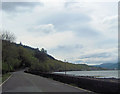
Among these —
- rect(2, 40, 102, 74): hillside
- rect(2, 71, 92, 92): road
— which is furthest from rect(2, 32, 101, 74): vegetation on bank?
rect(2, 71, 92, 92): road

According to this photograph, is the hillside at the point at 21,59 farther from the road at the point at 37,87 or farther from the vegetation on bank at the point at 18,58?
the road at the point at 37,87

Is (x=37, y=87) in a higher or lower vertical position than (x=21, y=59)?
lower

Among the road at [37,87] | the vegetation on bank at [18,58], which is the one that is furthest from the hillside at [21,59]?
the road at [37,87]

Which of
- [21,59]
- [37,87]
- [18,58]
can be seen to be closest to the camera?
[37,87]

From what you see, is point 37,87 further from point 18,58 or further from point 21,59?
point 21,59

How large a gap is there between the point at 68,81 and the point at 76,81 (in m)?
3.56

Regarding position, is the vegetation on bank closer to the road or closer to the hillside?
the hillside

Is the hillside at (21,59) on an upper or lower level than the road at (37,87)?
upper

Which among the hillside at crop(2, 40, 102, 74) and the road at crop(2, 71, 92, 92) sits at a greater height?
the hillside at crop(2, 40, 102, 74)

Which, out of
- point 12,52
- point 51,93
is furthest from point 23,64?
point 51,93

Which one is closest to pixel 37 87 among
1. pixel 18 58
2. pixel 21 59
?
pixel 18 58

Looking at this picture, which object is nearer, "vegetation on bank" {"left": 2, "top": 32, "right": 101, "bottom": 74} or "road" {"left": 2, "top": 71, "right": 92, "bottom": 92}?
"road" {"left": 2, "top": 71, "right": 92, "bottom": 92}

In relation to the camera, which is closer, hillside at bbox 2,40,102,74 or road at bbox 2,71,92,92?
road at bbox 2,71,92,92

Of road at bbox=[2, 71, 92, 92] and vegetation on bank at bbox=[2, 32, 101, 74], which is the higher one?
vegetation on bank at bbox=[2, 32, 101, 74]
